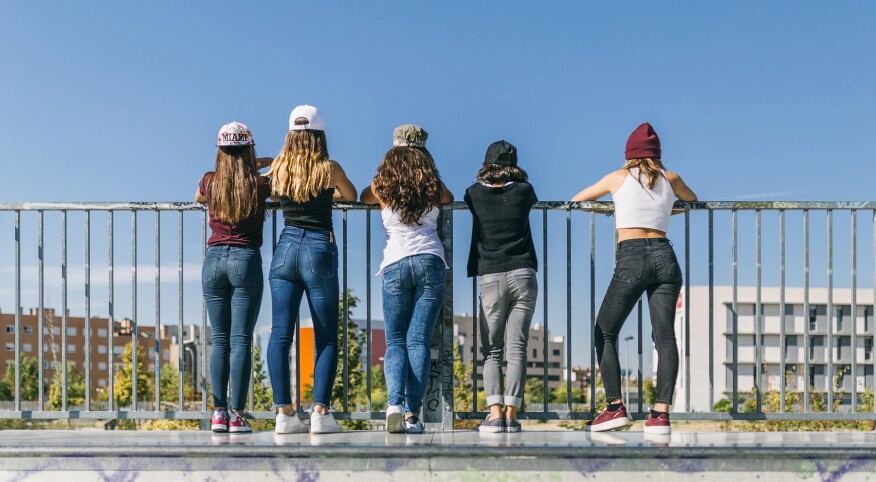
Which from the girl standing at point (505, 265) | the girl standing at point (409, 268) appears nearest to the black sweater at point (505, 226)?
the girl standing at point (505, 265)

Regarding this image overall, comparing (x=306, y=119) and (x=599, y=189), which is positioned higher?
(x=306, y=119)

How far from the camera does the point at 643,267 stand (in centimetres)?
570

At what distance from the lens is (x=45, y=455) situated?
4.71m

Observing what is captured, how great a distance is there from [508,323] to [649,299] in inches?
34.2

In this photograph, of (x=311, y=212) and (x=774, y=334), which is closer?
(x=311, y=212)

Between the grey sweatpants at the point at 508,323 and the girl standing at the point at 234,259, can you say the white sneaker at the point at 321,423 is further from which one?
the grey sweatpants at the point at 508,323

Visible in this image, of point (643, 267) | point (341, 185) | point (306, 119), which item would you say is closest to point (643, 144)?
point (643, 267)

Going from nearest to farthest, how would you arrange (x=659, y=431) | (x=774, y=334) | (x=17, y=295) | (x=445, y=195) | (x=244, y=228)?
(x=659, y=431) → (x=244, y=228) → (x=445, y=195) → (x=17, y=295) → (x=774, y=334)

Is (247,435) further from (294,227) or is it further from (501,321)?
(501,321)

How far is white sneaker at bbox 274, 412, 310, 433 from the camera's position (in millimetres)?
5801

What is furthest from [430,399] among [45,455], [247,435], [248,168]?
[45,455]

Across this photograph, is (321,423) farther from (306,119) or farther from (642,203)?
(642,203)

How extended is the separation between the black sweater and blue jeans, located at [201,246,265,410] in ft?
4.50

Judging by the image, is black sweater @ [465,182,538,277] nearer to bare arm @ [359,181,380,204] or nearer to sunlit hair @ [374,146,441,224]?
sunlit hair @ [374,146,441,224]
